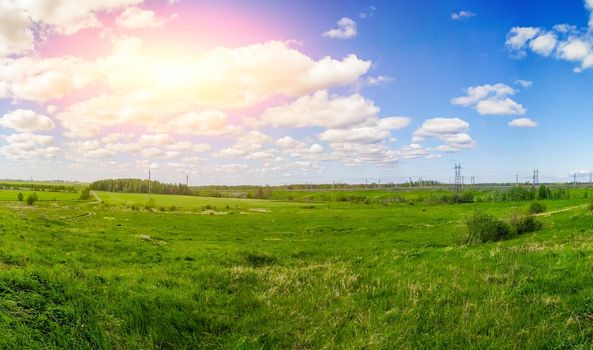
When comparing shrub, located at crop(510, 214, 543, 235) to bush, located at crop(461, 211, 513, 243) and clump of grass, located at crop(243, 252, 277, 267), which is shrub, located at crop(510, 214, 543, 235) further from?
clump of grass, located at crop(243, 252, 277, 267)

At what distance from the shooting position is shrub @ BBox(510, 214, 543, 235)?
2967 centimetres

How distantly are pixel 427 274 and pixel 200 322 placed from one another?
688 cm

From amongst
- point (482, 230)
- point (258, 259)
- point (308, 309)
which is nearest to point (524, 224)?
point (482, 230)

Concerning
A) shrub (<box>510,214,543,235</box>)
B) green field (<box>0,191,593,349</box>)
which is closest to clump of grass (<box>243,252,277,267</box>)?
green field (<box>0,191,593,349</box>)

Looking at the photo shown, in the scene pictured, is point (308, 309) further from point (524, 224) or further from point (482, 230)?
point (524, 224)

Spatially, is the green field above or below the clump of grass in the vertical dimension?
above

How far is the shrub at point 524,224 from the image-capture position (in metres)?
29.7

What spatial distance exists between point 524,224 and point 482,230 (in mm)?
6837

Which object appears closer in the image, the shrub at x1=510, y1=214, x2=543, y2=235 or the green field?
the green field

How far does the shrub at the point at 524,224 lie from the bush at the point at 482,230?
2672 mm

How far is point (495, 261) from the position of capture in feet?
40.8

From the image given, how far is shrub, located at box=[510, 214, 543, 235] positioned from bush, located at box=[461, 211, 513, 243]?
8.77ft

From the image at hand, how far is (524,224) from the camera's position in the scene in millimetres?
30516

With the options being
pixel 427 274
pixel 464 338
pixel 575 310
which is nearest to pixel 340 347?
pixel 464 338
